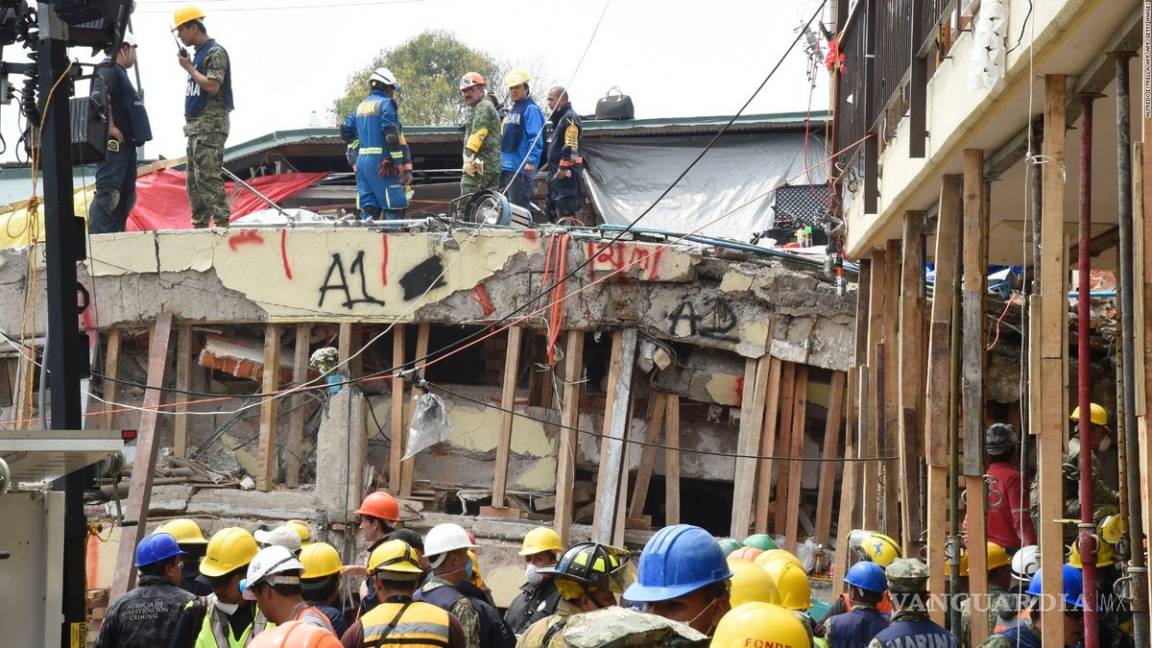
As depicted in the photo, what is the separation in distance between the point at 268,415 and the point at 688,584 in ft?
29.0

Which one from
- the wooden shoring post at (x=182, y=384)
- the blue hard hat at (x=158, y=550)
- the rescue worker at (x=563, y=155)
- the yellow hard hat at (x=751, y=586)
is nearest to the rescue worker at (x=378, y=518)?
the blue hard hat at (x=158, y=550)

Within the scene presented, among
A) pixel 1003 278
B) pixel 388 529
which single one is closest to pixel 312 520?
pixel 388 529

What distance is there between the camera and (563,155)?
14.8m

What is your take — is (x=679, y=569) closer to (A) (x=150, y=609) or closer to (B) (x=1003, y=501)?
(A) (x=150, y=609)

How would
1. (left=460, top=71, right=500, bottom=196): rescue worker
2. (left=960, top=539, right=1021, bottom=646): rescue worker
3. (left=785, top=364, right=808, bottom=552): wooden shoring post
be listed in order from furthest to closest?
(left=460, top=71, right=500, bottom=196): rescue worker, (left=785, top=364, right=808, bottom=552): wooden shoring post, (left=960, top=539, right=1021, bottom=646): rescue worker

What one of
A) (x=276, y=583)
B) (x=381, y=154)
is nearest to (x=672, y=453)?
(x=381, y=154)

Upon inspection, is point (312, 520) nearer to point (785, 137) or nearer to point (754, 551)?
point (754, 551)

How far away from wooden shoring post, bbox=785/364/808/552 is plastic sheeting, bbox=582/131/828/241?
3.87 m

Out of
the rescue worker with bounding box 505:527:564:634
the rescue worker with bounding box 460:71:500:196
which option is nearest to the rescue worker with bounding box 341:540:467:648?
the rescue worker with bounding box 505:527:564:634

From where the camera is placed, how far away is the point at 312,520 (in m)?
12.4

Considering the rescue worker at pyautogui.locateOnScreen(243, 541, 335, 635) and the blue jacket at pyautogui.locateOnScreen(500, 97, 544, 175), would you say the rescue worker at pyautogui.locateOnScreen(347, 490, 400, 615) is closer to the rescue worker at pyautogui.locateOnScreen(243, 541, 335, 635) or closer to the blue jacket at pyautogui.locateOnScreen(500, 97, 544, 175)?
the rescue worker at pyautogui.locateOnScreen(243, 541, 335, 635)

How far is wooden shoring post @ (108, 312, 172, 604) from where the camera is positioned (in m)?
12.1

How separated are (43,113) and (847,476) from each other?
6.73 metres

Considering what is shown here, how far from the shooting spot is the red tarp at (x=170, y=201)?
54.4ft
